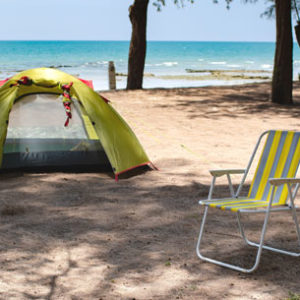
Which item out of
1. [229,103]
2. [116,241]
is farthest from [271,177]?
[229,103]

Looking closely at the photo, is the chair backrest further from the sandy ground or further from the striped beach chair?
the sandy ground

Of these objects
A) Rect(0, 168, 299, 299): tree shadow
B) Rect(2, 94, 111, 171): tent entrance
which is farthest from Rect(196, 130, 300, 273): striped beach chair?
Rect(2, 94, 111, 171): tent entrance

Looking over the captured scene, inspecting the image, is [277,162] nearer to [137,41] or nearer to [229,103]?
[229,103]

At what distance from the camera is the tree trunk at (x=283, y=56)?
13148 millimetres

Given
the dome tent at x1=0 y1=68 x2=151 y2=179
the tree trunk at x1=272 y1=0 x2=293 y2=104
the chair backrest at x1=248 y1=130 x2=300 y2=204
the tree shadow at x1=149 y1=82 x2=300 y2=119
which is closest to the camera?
the chair backrest at x1=248 y1=130 x2=300 y2=204

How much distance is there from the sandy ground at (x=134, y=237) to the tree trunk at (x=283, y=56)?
17.0 ft

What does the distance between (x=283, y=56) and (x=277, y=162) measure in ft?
30.8

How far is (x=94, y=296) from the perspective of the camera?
11.7 ft

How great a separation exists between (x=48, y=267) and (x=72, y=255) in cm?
29

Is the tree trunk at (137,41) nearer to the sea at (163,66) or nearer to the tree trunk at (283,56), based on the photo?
the sea at (163,66)

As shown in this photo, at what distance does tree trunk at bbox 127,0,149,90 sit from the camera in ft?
54.4

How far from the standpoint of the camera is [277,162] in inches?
177

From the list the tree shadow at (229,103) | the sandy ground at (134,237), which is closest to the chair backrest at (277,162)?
the sandy ground at (134,237)

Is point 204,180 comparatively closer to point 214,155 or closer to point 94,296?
point 214,155
